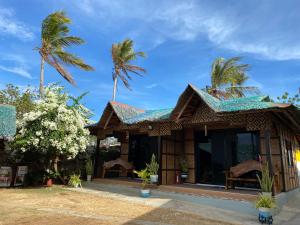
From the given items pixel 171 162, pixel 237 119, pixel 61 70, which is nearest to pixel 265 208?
pixel 237 119

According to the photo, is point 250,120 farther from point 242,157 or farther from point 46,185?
point 46,185

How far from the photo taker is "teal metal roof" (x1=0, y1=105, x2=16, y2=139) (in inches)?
410

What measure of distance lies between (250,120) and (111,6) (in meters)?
6.73

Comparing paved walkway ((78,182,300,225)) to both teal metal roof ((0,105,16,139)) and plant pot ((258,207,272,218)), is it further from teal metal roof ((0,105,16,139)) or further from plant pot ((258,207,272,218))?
teal metal roof ((0,105,16,139))

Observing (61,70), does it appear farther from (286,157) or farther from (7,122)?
(286,157)

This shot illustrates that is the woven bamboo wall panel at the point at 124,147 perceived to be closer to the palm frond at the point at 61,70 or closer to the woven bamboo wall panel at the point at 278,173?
the palm frond at the point at 61,70

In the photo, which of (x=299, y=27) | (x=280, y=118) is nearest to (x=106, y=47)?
(x=299, y=27)

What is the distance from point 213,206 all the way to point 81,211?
13.8 ft

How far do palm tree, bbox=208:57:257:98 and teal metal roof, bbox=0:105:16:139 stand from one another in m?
14.9

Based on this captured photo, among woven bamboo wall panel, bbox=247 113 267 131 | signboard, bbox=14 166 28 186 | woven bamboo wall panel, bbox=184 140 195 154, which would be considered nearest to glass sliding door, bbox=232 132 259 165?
woven bamboo wall panel, bbox=184 140 195 154

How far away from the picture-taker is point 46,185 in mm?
11914

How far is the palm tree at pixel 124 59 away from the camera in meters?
21.0

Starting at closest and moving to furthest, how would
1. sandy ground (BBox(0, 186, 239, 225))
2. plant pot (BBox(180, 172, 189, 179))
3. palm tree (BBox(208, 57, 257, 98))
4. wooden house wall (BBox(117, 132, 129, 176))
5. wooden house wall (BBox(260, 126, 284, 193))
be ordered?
sandy ground (BBox(0, 186, 239, 225))
wooden house wall (BBox(260, 126, 284, 193))
plant pot (BBox(180, 172, 189, 179))
wooden house wall (BBox(117, 132, 129, 176))
palm tree (BBox(208, 57, 257, 98))

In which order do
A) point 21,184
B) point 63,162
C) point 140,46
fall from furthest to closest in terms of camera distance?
1. point 140,46
2. point 63,162
3. point 21,184
